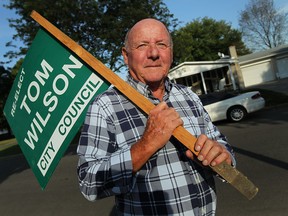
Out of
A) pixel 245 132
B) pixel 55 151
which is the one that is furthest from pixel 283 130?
pixel 55 151

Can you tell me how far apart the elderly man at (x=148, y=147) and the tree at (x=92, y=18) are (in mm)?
13350

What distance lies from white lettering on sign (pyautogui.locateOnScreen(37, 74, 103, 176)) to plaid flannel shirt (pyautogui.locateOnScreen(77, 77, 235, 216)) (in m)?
0.46

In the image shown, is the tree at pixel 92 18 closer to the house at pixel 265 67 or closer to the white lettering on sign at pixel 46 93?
the white lettering on sign at pixel 46 93

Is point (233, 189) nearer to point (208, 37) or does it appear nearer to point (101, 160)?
point (101, 160)

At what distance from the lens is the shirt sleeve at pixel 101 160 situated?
1423mm

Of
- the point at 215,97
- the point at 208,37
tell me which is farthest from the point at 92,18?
the point at 208,37

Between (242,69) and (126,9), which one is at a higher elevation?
(126,9)

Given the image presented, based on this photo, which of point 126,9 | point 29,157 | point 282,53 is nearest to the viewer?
point 29,157

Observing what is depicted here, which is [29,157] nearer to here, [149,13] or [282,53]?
[149,13]

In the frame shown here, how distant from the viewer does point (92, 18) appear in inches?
600

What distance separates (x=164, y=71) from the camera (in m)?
1.75

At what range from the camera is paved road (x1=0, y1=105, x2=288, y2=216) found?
4.52 meters

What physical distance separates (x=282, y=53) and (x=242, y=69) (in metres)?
4.26

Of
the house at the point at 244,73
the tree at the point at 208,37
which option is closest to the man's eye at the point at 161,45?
the house at the point at 244,73
